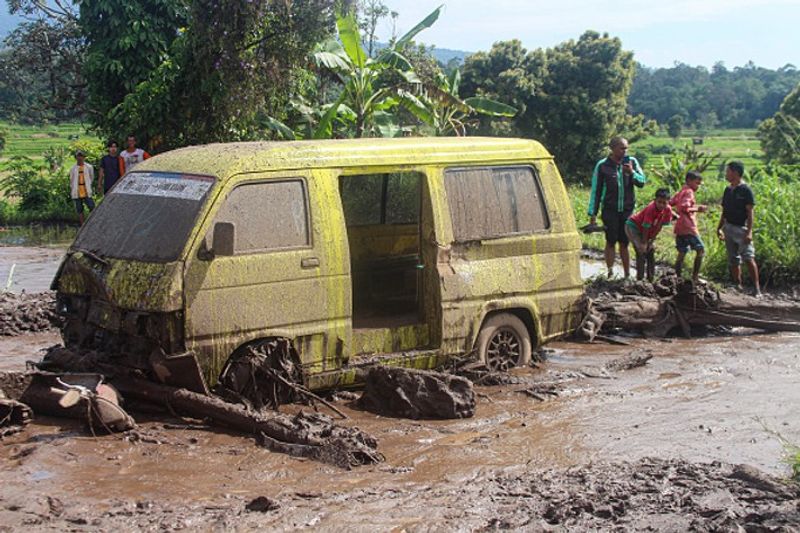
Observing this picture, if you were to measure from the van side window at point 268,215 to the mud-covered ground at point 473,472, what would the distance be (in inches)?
49.2

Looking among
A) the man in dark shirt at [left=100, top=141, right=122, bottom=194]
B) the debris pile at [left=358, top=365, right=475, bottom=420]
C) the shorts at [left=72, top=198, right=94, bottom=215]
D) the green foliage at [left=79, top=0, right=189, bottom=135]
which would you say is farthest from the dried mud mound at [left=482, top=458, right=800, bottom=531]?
the green foliage at [left=79, top=0, right=189, bottom=135]

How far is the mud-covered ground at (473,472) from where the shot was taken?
5.14 metres

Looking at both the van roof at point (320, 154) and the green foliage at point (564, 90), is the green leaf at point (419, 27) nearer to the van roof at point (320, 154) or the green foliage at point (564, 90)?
the van roof at point (320, 154)

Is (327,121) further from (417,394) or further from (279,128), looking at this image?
(417,394)

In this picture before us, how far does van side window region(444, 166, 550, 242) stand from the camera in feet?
27.0

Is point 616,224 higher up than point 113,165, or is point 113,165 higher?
point 113,165

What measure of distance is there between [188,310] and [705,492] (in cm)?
344

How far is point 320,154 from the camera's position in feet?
24.6

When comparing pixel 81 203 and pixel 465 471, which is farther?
pixel 81 203

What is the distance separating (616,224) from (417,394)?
6316mm

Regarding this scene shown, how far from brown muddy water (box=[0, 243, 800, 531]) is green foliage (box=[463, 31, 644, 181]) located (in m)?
29.8

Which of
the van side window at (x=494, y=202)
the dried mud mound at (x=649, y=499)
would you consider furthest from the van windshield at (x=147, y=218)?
the dried mud mound at (x=649, y=499)

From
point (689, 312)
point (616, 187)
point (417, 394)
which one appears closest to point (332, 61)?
point (616, 187)

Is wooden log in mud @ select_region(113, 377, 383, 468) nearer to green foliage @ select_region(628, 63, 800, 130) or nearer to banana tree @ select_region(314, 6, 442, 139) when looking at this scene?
banana tree @ select_region(314, 6, 442, 139)
